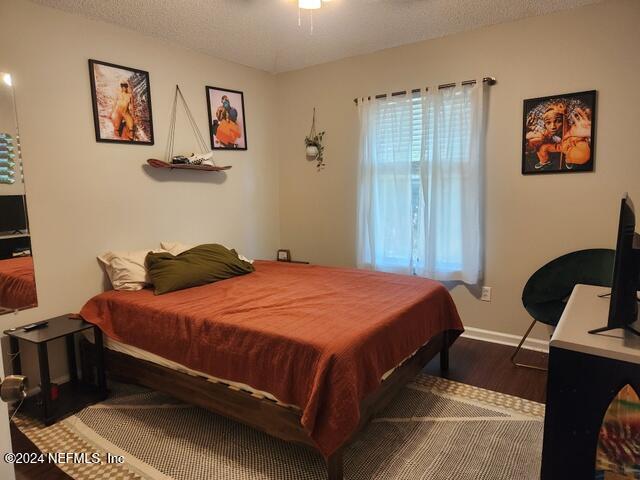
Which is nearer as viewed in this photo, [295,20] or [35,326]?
[35,326]

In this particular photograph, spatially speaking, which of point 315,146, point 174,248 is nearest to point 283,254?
point 315,146

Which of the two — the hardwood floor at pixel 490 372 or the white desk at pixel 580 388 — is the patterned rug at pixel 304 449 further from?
the white desk at pixel 580 388

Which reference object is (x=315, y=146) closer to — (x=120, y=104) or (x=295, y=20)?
(x=295, y=20)

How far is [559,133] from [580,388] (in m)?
2.18

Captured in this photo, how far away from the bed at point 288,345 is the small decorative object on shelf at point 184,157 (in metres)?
1.04

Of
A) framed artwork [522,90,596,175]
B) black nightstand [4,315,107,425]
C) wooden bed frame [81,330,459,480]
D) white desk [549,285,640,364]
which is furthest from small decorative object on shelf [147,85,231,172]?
white desk [549,285,640,364]

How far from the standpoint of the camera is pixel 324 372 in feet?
5.49

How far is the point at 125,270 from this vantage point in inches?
110

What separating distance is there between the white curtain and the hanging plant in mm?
512

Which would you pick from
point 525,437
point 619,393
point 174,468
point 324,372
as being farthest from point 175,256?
point 619,393

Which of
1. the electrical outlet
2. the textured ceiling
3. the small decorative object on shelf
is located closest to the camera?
the textured ceiling

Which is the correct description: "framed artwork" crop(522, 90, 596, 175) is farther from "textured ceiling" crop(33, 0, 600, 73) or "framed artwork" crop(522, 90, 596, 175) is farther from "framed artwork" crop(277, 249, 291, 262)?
"framed artwork" crop(277, 249, 291, 262)

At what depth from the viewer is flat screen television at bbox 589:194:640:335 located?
53.3 inches

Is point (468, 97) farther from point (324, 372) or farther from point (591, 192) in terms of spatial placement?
point (324, 372)
